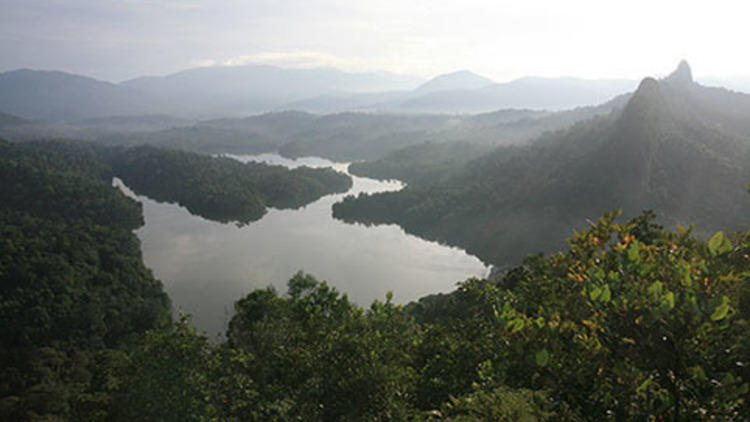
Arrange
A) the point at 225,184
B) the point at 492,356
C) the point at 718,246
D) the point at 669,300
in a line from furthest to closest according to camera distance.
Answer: the point at 225,184, the point at 492,356, the point at 718,246, the point at 669,300

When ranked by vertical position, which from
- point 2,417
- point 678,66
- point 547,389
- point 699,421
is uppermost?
point 678,66

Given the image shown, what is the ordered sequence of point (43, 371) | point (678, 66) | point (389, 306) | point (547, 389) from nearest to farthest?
point (547, 389) → point (389, 306) → point (43, 371) → point (678, 66)

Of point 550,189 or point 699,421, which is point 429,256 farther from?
point 699,421

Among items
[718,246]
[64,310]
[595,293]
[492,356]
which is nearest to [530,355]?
[595,293]

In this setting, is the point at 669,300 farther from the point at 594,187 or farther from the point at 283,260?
the point at 594,187

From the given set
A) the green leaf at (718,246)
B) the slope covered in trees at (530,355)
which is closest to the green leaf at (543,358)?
the slope covered in trees at (530,355)

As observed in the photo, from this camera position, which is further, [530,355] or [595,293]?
[530,355]

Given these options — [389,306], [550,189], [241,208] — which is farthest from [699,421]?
[241,208]
